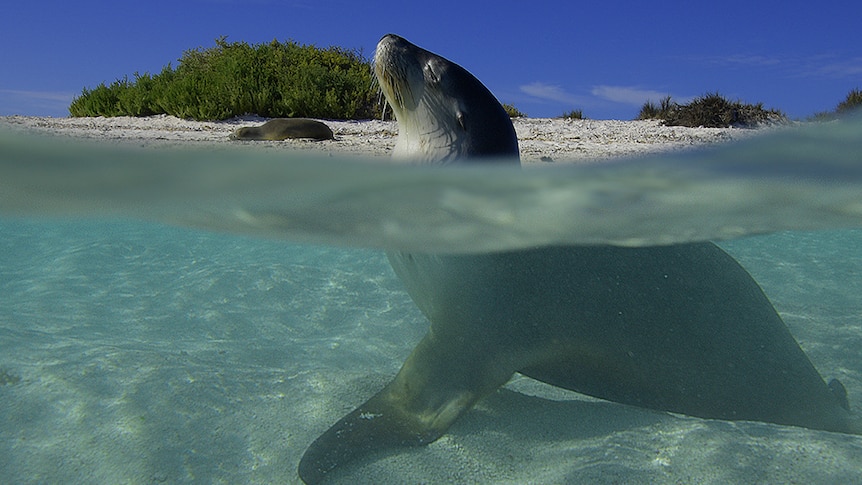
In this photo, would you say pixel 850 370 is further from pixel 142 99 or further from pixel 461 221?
pixel 142 99

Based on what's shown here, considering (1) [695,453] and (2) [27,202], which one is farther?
(2) [27,202]

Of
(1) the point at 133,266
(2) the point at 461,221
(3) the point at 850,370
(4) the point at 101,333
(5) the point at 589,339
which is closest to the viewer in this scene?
(5) the point at 589,339

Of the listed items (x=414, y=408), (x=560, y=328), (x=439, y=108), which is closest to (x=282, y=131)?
(x=439, y=108)

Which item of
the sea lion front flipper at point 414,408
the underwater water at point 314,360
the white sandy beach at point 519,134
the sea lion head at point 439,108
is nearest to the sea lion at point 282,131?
the white sandy beach at point 519,134

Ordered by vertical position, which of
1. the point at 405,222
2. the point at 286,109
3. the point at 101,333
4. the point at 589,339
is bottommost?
the point at 101,333

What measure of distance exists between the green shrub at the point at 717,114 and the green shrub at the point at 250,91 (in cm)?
754

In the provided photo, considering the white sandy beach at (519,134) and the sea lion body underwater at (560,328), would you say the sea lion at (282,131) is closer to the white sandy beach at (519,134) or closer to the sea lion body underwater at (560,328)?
the white sandy beach at (519,134)

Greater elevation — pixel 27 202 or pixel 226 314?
pixel 27 202

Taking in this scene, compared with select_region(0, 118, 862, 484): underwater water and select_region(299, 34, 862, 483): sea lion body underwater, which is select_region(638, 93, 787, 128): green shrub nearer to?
select_region(0, 118, 862, 484): underwater water

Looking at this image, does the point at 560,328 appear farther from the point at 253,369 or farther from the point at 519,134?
the point at 519,134

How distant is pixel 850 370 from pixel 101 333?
6040mm

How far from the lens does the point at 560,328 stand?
147 inches

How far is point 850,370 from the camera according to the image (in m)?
4.80

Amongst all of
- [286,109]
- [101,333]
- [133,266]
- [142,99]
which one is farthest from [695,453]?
[142,99]
